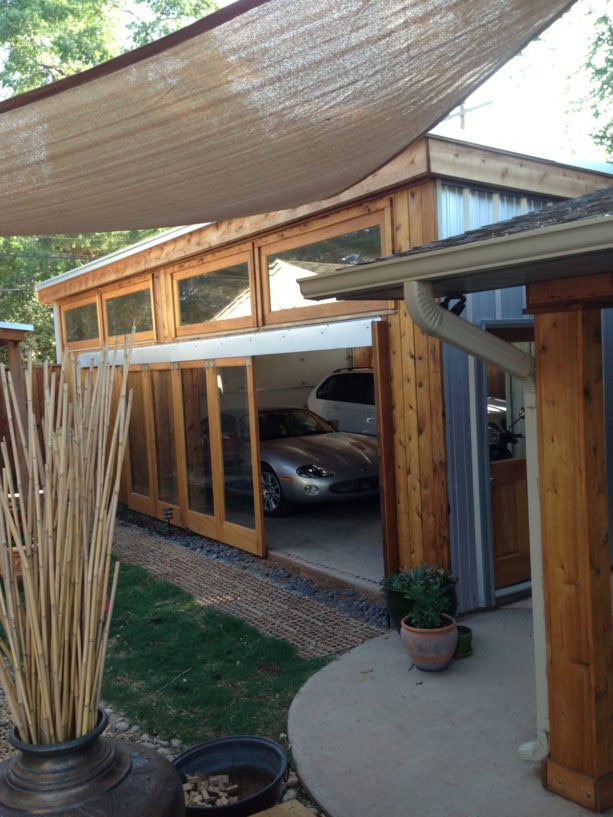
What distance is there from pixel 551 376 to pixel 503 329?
2.52 meters

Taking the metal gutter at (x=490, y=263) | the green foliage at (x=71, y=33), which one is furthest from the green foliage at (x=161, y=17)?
the metal gutter at (x=490, y=263)

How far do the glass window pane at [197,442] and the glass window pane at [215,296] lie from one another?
68cm

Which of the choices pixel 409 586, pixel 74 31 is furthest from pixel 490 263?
pixel 74 31

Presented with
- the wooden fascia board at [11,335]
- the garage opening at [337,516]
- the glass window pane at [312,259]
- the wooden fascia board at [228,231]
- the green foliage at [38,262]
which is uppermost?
the green foliage at [38,262]

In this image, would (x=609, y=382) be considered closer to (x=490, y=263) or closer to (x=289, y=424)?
(x=289, y=424)

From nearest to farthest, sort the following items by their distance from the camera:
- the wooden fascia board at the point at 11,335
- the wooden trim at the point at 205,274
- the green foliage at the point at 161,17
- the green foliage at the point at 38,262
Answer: the wooden trim at the point at 205,274 → the wooden fascia board at the point at 11,335 → the green foliage at the point at 161,17 → the green foliage at the point at 38,262

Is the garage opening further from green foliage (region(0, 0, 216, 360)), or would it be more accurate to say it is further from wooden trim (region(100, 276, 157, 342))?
green foliage (region(0, 0, 216, 360))

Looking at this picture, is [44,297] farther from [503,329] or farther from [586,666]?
[586,666]

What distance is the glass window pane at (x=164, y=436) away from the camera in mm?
9359

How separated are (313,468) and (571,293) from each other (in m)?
5.95

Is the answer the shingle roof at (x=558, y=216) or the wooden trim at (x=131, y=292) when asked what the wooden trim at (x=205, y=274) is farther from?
the shingle roof at (x=558, y=216)

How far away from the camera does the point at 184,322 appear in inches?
348

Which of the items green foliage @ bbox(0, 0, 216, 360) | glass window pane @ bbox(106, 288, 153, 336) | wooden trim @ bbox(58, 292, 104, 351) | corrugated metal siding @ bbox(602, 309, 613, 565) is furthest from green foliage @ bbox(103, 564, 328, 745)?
green foliage @ bbox(0, 0, 216, 360)

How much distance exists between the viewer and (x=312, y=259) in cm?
660
